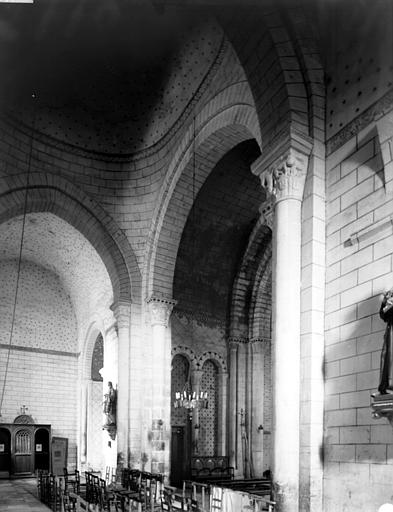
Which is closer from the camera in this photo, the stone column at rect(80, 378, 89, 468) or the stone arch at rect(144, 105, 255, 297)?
the stone arch at rect(144, 105, 255, 297)

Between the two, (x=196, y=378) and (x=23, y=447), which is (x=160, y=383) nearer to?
(x=196, y=378)

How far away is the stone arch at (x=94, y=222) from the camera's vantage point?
53.8ft

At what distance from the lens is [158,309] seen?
15.9 meters

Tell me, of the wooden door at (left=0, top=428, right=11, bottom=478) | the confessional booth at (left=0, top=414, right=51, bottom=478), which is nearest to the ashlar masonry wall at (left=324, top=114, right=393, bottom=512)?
the confessional booth at (left=0, top=414, right=51, bottom=478)

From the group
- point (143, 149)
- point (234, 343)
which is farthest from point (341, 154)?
point (234, 343)

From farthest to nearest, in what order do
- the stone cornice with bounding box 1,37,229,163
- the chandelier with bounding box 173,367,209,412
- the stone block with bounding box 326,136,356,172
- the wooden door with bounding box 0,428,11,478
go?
1. the wooden door with bounding box 0,428,11,478
2. the chandelier with bounding box 173,367,209,412
3. the stone cornice with bounding box 1,37,229,163
4. the stone block with bounding box 326,136,356,172

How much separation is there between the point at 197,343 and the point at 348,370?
11.0 metres

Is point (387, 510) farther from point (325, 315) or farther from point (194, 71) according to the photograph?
point (194, 71)

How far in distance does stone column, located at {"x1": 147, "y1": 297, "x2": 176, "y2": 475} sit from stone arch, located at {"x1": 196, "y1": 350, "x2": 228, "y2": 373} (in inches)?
105

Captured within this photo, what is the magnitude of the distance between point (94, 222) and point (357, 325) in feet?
34.9

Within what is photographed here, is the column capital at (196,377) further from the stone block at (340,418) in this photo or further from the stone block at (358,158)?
the stone block at (358,158)

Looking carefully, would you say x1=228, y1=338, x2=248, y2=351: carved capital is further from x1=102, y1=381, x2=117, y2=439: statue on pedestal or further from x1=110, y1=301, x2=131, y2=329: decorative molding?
x1=110, y1=301, x2=131, y2=329: decorative molding

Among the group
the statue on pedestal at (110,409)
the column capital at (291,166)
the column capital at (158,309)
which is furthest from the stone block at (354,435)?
the statue on pedestal at (110,409)

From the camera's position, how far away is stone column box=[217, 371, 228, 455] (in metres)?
18.4
